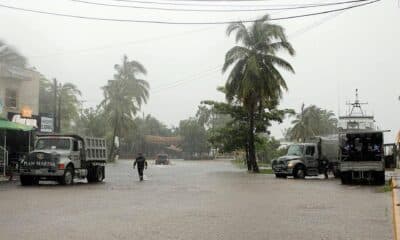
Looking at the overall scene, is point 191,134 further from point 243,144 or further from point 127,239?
point 127,239

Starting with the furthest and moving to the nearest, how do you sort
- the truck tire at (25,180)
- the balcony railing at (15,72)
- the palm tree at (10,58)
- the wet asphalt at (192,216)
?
the palm tree at (10,58) < the balcony railing at (15,72) < the truck tire at (25,180) < the wet asphalt at (192,216)

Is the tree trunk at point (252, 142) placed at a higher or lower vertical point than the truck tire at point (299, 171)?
higher

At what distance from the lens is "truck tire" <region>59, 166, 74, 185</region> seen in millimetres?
24569

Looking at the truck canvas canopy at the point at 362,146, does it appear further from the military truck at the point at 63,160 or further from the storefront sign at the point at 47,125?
the storefront sign at the point at 47,125

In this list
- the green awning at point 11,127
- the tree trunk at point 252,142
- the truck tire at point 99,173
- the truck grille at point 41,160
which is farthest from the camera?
the tree trunk at point 252,142

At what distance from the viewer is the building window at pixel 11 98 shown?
3938 centimetres

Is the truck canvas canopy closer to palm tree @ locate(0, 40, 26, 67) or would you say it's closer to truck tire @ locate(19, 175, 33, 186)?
truck tire @ locate(19, 175, 33, 186)

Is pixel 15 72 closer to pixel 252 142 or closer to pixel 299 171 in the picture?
pixel 252 142

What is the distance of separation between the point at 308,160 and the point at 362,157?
255 inches

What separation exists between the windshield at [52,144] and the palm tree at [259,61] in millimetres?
18578

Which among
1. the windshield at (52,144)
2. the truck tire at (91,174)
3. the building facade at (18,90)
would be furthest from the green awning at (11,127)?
the building facade at (18,90)

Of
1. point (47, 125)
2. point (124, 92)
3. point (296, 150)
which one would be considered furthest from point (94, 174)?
point (124, 92)

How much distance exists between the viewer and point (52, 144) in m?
25.6

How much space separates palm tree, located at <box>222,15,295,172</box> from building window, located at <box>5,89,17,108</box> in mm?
15782
